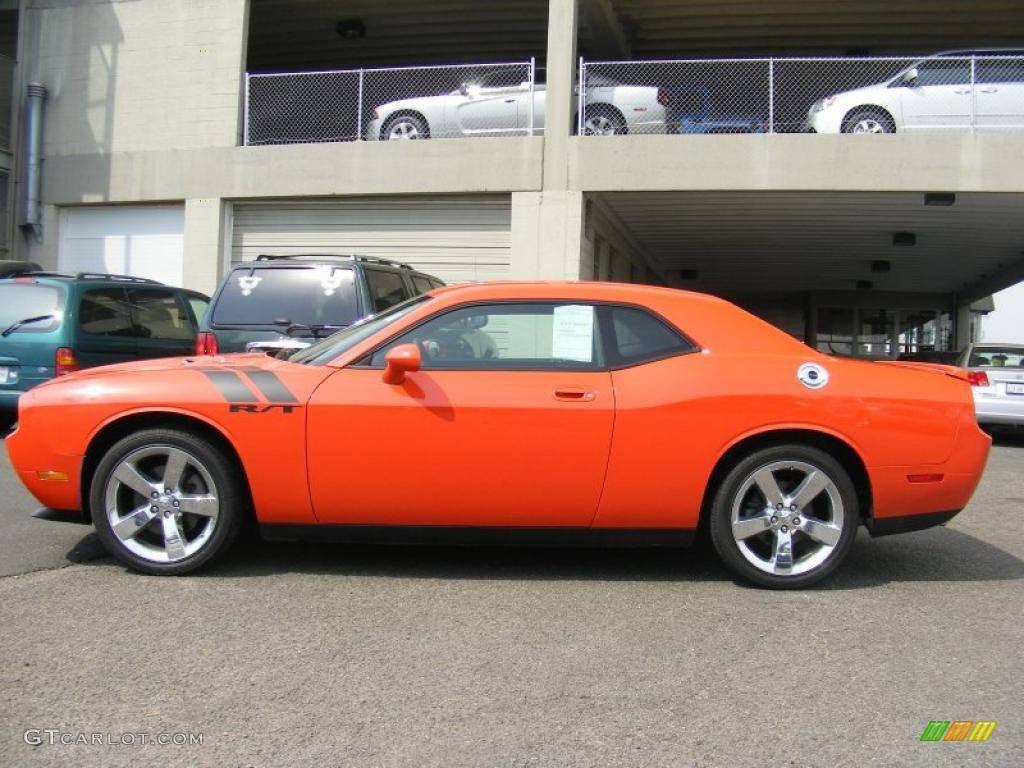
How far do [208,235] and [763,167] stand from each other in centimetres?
901

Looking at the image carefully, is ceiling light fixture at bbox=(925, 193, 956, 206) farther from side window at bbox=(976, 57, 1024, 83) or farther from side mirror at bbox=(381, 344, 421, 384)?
side mirror at bbox=(381, 344, 421, 384)

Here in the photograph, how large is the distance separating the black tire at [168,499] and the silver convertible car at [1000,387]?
9679mm

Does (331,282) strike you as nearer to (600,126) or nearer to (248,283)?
(248,283)

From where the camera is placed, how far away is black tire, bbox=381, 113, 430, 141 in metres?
13.8

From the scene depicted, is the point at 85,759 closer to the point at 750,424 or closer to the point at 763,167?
the point at 750,424

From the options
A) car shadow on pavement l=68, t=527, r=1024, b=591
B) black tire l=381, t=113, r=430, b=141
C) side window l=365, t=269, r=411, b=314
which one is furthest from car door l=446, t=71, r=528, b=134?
car shadow on pavement l=68, t=527, r=1024, b=591

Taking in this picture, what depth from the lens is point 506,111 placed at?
13500 mm

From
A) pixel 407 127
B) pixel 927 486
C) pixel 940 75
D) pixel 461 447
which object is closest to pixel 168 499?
pixel 461 447

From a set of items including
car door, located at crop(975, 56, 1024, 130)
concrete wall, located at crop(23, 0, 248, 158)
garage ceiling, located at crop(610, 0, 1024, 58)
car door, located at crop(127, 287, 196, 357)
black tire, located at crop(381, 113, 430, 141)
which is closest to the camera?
car door, located at crop(127, 287, 196, 357)

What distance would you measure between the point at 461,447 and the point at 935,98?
11760 mm

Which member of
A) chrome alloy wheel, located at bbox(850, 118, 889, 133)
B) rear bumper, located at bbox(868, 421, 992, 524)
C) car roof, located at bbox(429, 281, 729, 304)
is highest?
chrome alloy wheel, located at bbox(850, 118, 889, 133)

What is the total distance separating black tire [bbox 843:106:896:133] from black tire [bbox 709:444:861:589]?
10.1 meters

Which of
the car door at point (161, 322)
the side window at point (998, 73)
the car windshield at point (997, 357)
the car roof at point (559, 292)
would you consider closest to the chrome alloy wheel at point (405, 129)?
the car door at point (161, 322)

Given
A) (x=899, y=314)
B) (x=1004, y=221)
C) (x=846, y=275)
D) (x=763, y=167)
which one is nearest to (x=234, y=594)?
(x=763, y=167)
